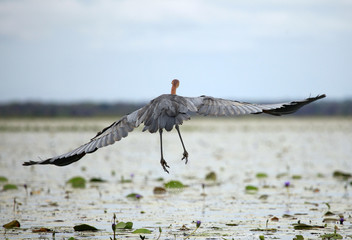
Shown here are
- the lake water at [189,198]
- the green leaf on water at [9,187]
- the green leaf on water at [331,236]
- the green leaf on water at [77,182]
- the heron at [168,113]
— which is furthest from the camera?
the green leaf on water at [77,182]

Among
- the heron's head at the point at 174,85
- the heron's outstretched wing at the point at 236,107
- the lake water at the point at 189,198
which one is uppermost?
the heron's head at the point at 174,85

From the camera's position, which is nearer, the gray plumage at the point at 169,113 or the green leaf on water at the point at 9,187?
the gray plumage at the point at 169,113

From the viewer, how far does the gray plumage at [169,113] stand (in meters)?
7.35

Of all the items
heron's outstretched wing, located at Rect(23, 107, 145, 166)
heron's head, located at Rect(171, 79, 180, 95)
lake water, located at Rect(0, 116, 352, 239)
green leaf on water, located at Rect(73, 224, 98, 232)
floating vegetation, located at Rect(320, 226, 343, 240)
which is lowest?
floating vegetation, located at Rect(320, 226, 343, 240)

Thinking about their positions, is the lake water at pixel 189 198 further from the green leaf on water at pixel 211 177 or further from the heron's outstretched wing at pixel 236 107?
the heron's outstretched wing at pixel 236 107

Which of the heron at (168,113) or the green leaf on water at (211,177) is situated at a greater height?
the heron at (168,113)

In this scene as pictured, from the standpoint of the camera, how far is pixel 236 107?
7.48 meters

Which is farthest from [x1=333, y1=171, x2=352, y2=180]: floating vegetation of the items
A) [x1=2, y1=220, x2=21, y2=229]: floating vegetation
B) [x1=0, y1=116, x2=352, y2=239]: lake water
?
[x1=2, y1=220, x2=21, y2=229]: floating vegetation

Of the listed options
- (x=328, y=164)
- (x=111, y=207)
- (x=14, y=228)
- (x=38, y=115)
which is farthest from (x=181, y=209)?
(x=38, y=115)

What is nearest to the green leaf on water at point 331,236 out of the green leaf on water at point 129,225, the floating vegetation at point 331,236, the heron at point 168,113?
the floating vegetation at point 331,236

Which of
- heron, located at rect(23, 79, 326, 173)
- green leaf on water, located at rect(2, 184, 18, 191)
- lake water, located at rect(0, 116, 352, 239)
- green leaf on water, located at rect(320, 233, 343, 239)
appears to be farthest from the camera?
green leaf on water, located at rect(2, 184, 18, 191)

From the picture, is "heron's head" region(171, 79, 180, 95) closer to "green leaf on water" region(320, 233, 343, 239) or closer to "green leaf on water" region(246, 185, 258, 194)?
"green leaf on water" region(320, 233, 343, 239)

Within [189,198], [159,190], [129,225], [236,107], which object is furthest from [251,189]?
[236,107]

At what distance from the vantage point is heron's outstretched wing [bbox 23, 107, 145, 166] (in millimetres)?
7367
